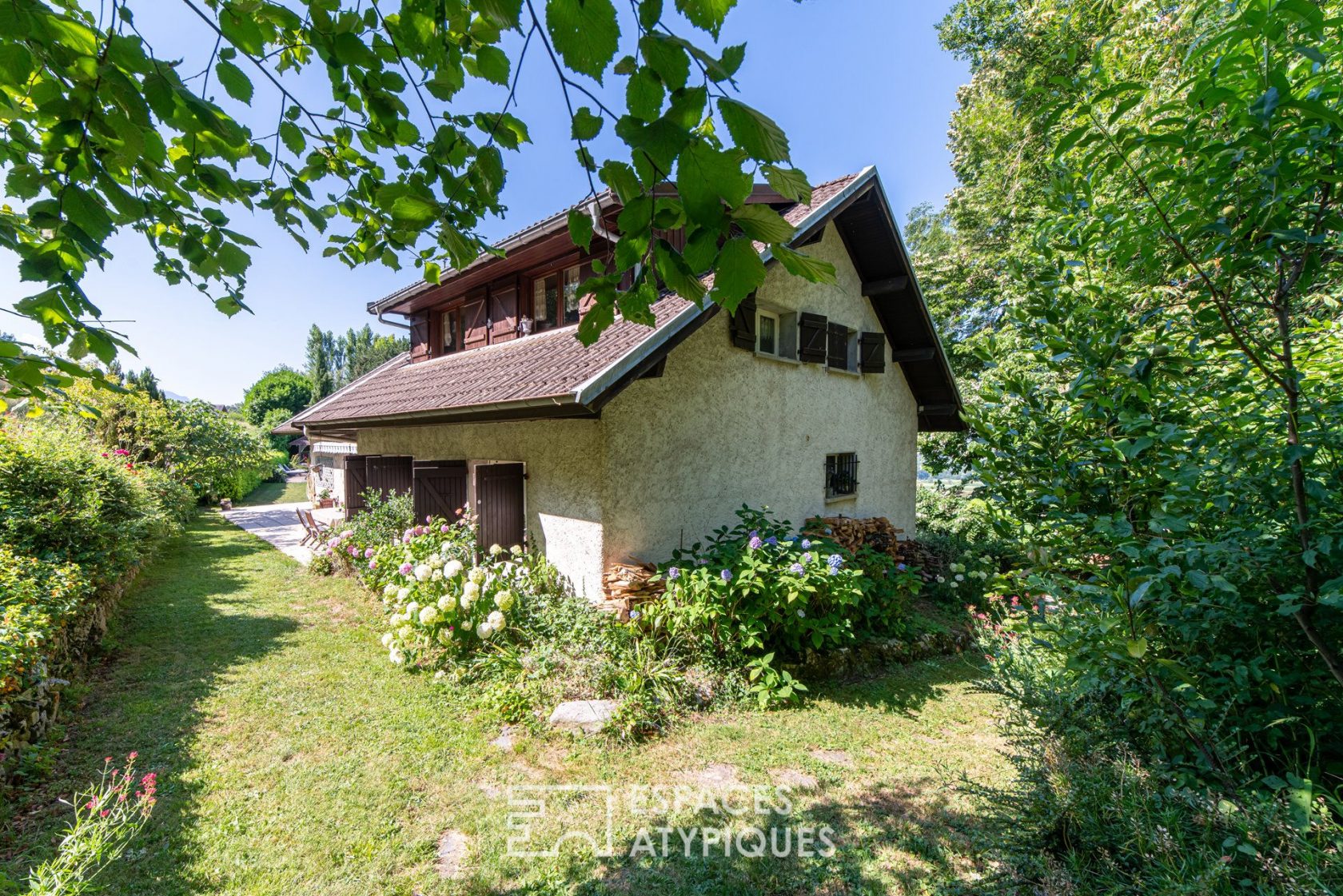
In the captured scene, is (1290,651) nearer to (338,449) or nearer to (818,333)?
(818,333)

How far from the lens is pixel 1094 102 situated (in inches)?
77.3

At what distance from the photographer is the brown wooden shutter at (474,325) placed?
9.59m

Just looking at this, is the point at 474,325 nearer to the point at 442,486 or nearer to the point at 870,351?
the point at 442,486

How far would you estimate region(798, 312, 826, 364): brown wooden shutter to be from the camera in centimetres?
805

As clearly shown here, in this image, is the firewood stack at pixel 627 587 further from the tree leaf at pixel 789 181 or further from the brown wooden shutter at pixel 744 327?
the tree leaf at pixel 789 181

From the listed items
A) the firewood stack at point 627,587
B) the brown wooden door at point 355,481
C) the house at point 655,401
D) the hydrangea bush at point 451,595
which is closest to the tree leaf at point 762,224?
the house at point 655,401

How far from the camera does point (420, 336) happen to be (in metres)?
11.6

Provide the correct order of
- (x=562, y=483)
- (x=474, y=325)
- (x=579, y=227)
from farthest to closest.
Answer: (x=474, y=325), (x=562, y=483), (x=579, y=227)

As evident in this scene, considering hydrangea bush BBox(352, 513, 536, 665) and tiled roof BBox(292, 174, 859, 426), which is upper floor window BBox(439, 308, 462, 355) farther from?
hydrangea bush BBox(352, 513, 536, 665)

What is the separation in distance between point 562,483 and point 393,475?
465cm

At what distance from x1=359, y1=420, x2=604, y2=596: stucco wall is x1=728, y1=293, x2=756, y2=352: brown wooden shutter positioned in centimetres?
238
